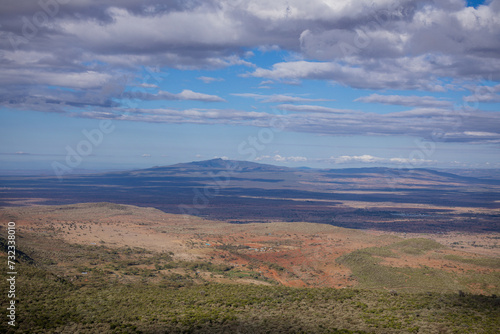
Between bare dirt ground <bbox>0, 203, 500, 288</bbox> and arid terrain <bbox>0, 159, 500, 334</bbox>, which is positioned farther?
bare dirt ground <bbox>0, 203, 500, 288</bbox>

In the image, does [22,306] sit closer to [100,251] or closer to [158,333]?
[158,333]

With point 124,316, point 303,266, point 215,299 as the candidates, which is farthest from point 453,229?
point 124,316

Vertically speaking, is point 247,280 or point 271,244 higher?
point 247,280

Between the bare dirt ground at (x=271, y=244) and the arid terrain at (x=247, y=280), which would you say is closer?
the arid terrain at (x=247, y=280)

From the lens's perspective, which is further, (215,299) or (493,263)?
(493,263)

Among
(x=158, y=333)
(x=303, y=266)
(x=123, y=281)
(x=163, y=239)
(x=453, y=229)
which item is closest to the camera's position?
(x=158, y=333)

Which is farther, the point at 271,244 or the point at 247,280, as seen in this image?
the point at 271,244

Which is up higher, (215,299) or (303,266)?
(215,299)

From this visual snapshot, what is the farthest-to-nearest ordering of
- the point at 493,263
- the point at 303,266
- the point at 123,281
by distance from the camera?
the point at 303,266
the point at 493,263
the point at 123,281
